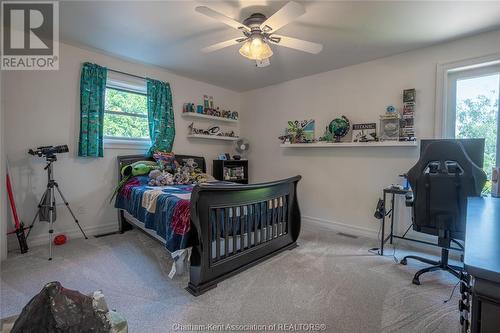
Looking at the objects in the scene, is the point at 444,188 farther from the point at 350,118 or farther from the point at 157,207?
the point at 157,207

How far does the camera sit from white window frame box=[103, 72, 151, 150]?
3.46 m

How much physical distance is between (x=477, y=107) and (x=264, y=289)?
321 centimetres

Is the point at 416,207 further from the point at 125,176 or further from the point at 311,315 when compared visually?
the point at 125,176

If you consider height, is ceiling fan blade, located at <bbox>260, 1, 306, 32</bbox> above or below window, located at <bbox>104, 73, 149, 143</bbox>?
A: above

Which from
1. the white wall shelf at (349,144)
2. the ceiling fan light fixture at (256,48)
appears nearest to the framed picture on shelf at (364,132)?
the white wall shelf at (349,144)

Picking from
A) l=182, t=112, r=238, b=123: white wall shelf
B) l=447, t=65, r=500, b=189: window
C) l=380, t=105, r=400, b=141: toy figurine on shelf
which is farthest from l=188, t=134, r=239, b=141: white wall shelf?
l=447, t=65, r=500, b=189: window

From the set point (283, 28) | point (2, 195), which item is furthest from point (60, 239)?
point (283, 28)

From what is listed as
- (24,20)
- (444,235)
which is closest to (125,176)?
(24,20)

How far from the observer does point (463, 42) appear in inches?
109

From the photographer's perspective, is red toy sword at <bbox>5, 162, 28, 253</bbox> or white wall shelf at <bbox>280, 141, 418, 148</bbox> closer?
red toy sword at <bbox>5, 162, 28, 253</bbox>

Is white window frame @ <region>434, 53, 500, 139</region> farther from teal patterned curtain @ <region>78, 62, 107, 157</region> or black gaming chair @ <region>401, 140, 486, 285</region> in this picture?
teal patterned curtain @ <region>78, 62, 107, 157</region>

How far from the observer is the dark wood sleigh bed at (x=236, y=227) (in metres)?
2.00

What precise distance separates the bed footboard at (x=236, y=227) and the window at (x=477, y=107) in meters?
2.16

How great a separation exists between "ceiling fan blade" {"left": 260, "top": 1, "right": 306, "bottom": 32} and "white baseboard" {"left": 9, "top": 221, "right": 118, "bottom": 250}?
336cm
